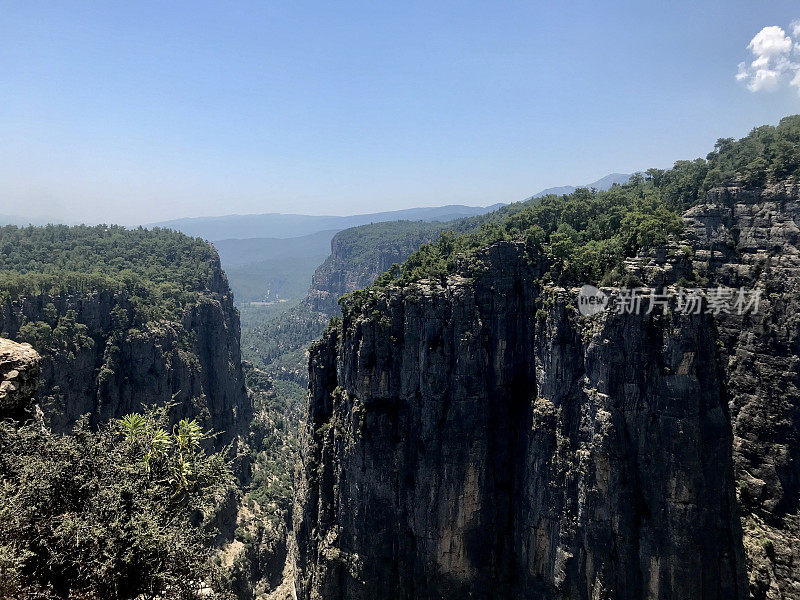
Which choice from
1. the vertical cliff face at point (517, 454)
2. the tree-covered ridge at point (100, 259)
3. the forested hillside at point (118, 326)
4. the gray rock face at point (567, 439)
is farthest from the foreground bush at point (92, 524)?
the tree-covered ridge at point (100, 259)

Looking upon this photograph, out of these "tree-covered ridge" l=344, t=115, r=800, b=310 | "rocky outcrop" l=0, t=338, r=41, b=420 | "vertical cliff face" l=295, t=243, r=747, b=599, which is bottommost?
"vertical cliff face" l=295, t=243, r=747, b=599

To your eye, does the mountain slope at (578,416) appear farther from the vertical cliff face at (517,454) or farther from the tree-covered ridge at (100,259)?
the tree-covered ridge at (100,259)

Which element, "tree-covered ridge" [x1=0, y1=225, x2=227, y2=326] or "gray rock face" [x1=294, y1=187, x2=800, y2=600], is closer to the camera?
"gray rock face" [x1=294, y1=187, x2=800, y2=600]

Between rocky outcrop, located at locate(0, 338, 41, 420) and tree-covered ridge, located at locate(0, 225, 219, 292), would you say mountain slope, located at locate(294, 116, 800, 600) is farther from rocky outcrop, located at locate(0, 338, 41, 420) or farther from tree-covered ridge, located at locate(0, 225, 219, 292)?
tree-covered ridge, located at locate(0, 225, 219, 292)

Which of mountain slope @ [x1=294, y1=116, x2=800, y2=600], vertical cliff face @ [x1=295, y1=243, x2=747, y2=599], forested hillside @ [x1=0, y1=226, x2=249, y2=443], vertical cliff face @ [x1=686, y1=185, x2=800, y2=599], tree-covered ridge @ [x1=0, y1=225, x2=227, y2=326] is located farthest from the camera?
tree-covered ridge @ [x1=0, y1=225, x2=227, y2=326]

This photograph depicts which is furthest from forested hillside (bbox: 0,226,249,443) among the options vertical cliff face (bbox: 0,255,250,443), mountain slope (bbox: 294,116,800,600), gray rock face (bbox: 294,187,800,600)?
mountain slope (bbox: 294,116,800,600)

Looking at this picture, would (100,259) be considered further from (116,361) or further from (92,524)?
(92,524)

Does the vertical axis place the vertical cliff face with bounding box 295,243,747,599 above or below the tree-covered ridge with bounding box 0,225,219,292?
below
